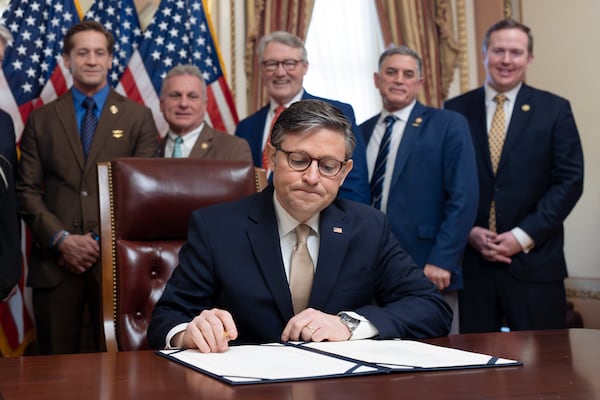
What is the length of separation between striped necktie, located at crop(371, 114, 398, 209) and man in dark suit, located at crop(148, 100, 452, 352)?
1.62 metres

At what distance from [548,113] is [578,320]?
7.90ft

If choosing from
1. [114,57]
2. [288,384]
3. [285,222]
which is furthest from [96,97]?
[288,384]

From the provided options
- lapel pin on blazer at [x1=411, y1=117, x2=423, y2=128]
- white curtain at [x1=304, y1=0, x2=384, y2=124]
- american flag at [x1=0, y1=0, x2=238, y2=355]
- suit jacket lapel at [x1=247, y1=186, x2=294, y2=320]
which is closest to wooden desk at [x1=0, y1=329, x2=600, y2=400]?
suit jacket lapel at [x1=247, y1=186, x2=294, y2=320]

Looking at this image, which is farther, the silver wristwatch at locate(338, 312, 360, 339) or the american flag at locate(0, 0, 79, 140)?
the american flag at locate(0, 0, 79, 140)

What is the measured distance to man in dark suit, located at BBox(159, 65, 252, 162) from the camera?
14.0 feet

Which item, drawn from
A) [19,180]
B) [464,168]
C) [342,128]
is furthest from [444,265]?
[19,180]

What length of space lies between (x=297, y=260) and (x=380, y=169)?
6.07 feet

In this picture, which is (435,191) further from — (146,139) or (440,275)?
(146,139)

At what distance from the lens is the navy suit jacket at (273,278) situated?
7.38ft

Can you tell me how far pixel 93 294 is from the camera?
4098 mm

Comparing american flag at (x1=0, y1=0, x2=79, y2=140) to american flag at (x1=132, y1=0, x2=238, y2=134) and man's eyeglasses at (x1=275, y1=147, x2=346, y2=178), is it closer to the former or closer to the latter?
american flag at (x1=132, y1=0, x2=238, y2=134)

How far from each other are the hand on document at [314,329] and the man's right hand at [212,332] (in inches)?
8.2

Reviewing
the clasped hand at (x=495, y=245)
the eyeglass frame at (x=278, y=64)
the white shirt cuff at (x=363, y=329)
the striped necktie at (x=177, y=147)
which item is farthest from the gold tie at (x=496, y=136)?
the white shirt cuff at (x=363, y=329)

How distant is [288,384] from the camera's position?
143 centimetres
